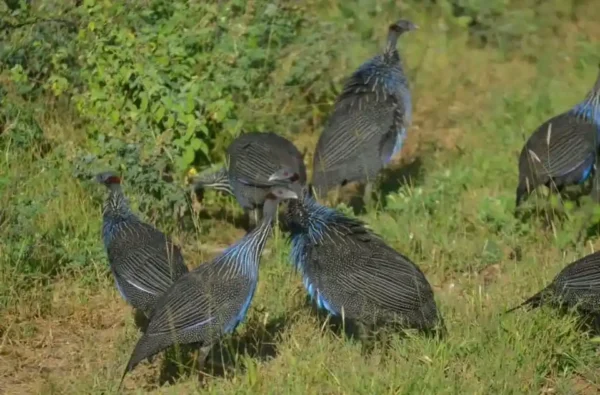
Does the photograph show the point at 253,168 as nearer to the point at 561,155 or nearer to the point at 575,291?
the point at 561,155

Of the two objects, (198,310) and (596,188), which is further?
(596,188)

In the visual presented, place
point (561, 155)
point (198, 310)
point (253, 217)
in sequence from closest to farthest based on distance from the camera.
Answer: point (198, 310) < point (561, 155) < point (253, 217)

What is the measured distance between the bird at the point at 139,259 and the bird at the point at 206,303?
21 centimetres

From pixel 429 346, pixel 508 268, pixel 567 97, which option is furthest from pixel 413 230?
pixel 567 97

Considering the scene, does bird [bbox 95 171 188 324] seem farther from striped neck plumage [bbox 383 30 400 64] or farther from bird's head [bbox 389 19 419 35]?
bird's head [bbox 389 19 419 35]

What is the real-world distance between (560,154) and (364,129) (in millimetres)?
1298

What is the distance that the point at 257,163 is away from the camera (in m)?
7.21

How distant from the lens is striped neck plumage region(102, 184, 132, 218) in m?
6.34

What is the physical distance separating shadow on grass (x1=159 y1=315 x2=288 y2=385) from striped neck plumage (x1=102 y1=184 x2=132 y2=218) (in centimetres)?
102

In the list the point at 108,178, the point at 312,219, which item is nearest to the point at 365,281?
the point at 312,219

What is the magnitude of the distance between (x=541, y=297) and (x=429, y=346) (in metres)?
0.67

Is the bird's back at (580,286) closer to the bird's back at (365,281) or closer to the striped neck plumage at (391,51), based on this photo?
the bird's back at (365,281)

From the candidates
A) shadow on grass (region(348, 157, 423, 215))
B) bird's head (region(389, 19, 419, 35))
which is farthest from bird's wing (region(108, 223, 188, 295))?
bird's head (region(389, 19, 419, 35))

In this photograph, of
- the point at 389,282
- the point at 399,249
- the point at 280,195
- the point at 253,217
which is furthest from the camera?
the point at 253,217
